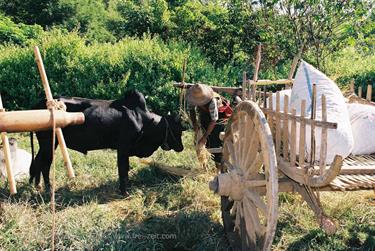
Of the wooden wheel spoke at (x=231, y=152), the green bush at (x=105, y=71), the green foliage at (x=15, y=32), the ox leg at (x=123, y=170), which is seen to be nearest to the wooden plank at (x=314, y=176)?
the wooden wheel spoke at (x=231, y=152)

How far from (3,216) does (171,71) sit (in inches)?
225

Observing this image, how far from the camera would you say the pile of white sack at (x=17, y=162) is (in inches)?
203

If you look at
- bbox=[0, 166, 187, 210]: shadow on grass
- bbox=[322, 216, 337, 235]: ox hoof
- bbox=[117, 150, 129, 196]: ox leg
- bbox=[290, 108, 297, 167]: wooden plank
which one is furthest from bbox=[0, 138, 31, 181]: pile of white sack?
bbox=[322, 216, 337, 235]: ox hoof

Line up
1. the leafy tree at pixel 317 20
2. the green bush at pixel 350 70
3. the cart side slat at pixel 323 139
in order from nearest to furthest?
the cart side slat at pixel 323 139
the leafy tree at pixel 317 20
the green bush at pixel 350 70

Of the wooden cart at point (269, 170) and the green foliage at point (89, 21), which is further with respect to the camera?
the green foliage at point (89, 21)

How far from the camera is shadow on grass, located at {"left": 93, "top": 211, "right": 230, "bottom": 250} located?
3.69 meters

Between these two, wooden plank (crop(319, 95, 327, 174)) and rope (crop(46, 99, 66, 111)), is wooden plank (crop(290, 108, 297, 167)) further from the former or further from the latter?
rope (crop(46, 99, 66, 111))

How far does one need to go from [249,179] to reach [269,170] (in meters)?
0.52

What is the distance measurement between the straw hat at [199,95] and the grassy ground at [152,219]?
3.35ft

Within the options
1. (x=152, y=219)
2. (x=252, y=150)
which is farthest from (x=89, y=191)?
(x=252, y=150)

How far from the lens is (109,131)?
199 inches

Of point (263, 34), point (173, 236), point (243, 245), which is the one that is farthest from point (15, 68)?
point (243, 245)

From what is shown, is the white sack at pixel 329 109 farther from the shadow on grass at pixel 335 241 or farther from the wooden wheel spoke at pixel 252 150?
the shadow on grass at pixel 335 241

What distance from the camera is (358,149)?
3.21 meters
